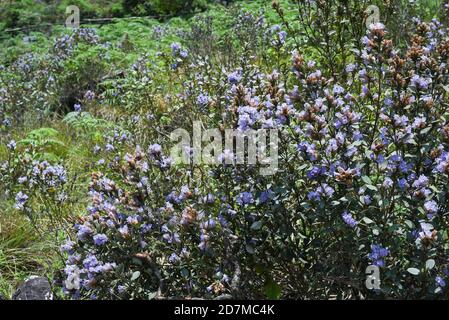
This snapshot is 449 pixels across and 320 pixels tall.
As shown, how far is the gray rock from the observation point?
311 cm

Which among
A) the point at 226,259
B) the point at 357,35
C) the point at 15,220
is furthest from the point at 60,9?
the point at 226,259

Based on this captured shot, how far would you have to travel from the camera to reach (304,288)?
7.93 feet

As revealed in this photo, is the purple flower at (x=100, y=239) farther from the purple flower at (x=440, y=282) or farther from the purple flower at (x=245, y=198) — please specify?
the purple flower at (x=440, y=282)

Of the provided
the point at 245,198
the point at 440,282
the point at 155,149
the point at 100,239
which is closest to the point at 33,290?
the point at 100,239

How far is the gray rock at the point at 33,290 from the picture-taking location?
311 centimetres

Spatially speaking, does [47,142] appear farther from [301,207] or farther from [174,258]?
[301,207]

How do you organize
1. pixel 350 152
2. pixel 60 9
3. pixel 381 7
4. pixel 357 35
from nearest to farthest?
pixel 350 152 < pixel 357 35 < pixel 381 7 < pixel 60 9

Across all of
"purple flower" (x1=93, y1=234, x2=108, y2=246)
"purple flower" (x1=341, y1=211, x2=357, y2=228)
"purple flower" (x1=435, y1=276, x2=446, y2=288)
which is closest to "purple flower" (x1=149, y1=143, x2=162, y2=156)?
"purple flower" (x1=93, y1=234, x2=108, y2=246)

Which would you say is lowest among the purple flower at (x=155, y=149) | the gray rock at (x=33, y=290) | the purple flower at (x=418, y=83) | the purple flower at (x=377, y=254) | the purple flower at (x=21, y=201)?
the gray rock at (x=33, y=290)

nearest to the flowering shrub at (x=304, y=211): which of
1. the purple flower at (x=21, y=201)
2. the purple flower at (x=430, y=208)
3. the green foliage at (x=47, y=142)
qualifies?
the purple flower at (x=430, y=208)

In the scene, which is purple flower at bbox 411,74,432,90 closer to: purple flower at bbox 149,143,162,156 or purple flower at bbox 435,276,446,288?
purple flower at bbox 435,276,446,288

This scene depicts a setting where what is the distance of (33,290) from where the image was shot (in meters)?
3.15
